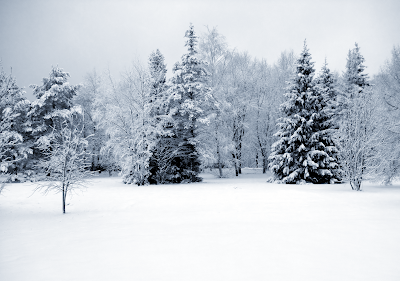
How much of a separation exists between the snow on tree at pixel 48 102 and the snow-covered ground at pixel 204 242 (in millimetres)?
18291

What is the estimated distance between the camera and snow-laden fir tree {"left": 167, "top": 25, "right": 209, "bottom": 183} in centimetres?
2050

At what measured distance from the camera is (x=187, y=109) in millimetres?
20359

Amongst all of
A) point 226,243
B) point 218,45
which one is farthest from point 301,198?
point 218,45

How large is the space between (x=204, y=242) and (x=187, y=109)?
15.3 metres

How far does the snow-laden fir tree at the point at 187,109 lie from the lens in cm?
2050

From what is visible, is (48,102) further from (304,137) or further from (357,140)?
(357,140)

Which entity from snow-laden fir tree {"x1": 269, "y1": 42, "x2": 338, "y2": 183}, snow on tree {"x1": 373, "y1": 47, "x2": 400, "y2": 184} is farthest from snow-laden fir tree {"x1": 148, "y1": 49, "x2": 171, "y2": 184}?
snow on tree {"x1": 373, "y1": 47, "x2": 400, "y2": 184}

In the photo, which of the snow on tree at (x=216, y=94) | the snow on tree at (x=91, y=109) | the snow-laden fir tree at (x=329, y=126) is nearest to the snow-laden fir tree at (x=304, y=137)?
the snow-laden fir tree at (x=329, y=126)

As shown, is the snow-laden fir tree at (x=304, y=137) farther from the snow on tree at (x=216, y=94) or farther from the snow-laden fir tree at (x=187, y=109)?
the snow-laden fir tree at (x=187, y=109)

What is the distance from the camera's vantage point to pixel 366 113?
1595 cm

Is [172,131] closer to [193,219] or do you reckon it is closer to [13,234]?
[193,219]

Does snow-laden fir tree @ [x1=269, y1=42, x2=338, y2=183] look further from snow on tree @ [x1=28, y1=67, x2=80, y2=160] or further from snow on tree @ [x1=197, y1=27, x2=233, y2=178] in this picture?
snow on tree @ [x1=28, y1=67, x2=80, y2=160]

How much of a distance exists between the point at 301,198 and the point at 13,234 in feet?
36.8

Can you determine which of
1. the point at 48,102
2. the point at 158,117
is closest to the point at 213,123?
the point at 158,117
